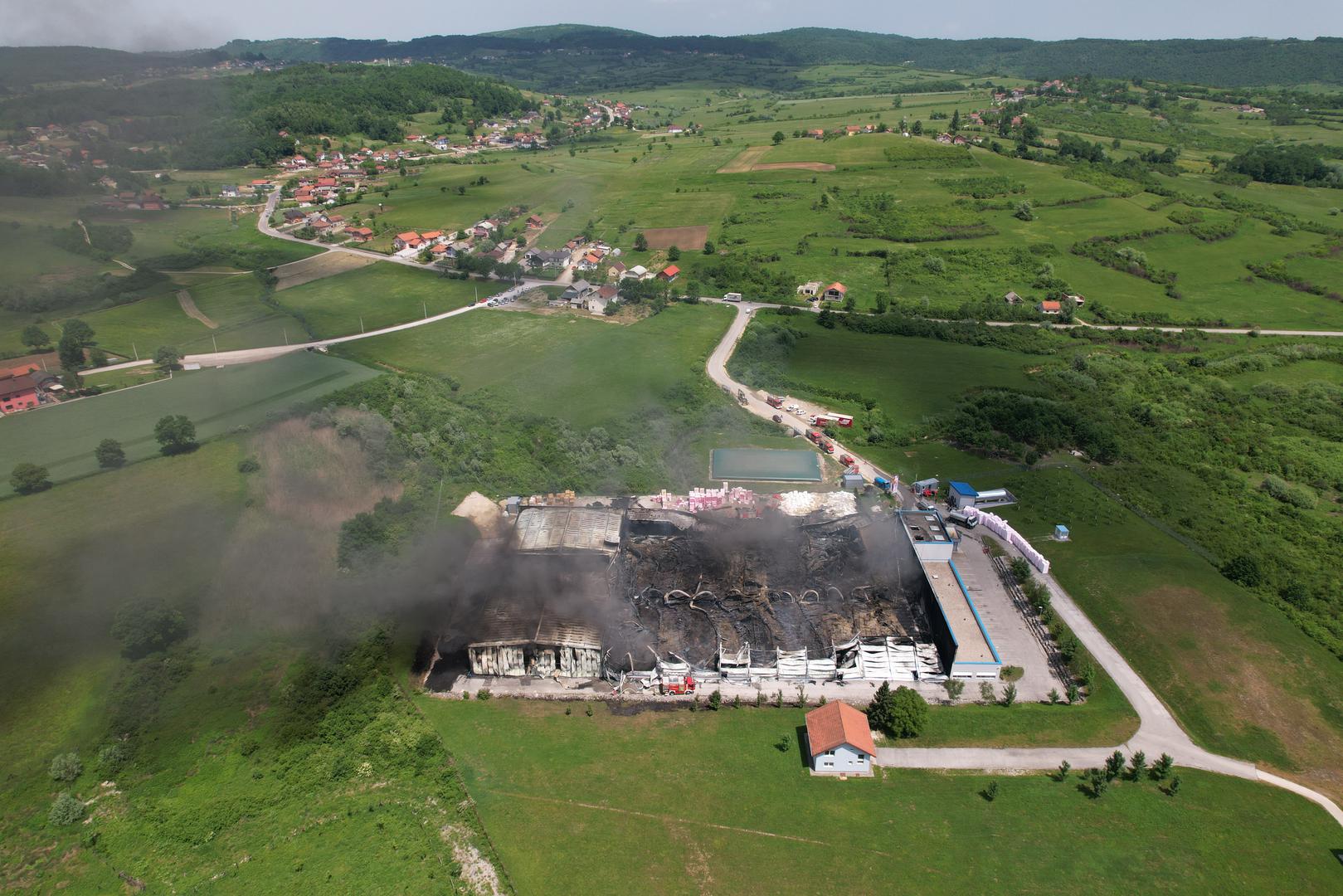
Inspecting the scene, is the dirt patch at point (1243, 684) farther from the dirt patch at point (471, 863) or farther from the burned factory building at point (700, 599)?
the dirt patch at point (471, 863)

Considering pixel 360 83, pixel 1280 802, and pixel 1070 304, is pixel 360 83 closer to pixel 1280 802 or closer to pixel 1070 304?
pixel 1070 304

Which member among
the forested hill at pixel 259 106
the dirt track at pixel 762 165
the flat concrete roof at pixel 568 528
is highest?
the forested hill at pixel 259 106

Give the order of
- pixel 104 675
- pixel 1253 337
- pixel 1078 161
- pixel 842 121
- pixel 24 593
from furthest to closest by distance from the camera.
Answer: pixel 842 121, pixel 1078 161, pixel 1253 337, pixel 24 593, pixel 104 675

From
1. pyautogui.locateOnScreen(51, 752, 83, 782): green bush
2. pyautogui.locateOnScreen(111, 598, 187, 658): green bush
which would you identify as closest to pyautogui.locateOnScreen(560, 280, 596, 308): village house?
pyautogui.locateOnScreen(111, 598, 187, 658): green bush

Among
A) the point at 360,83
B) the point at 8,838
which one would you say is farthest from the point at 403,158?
the point at 8,838

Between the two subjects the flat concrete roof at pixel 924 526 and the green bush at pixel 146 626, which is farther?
the flat concrete roof at pixel 924 526

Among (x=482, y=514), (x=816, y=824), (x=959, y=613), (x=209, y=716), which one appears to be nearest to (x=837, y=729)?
(x=816, y=824)

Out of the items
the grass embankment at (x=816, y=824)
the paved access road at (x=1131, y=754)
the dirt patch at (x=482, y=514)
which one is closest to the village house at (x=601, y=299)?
the dirt patch at (x=482, y=514)
